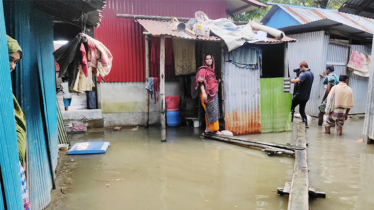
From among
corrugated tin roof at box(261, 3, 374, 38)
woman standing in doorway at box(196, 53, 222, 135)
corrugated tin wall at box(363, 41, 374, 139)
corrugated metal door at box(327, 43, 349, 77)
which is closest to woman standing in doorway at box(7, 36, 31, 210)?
woman standing in doorway at box(196, 53, 222, 135)

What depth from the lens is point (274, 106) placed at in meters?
8.16

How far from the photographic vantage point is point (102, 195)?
4141 mm

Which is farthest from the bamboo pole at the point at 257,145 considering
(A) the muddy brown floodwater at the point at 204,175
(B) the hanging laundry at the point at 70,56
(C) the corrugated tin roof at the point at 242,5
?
(C) the corrugated tin roof at the point at 242,5

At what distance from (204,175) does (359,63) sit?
920cm

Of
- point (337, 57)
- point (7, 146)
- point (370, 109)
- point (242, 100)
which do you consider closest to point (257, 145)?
point (242, 100)

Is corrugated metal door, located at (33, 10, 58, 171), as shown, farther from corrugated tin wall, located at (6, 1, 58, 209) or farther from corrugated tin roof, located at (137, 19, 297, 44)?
corrugated tin roof, located at (137, 19, 297, 44)

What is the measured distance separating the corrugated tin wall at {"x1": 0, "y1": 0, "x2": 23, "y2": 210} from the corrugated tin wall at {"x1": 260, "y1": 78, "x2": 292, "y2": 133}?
22.7 feet

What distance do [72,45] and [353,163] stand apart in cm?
552

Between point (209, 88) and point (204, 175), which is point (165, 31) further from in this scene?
point (204, 175)

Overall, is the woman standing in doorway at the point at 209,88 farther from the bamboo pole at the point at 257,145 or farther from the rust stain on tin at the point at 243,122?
the rust stain on tin at the point at 243,122

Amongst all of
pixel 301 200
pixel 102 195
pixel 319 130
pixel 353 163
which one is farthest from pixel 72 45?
pixel 319 130

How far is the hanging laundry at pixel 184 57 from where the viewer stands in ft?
28.1

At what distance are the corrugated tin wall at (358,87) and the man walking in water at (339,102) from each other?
4.01 meters

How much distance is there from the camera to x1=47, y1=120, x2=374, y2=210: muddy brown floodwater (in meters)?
3.89
